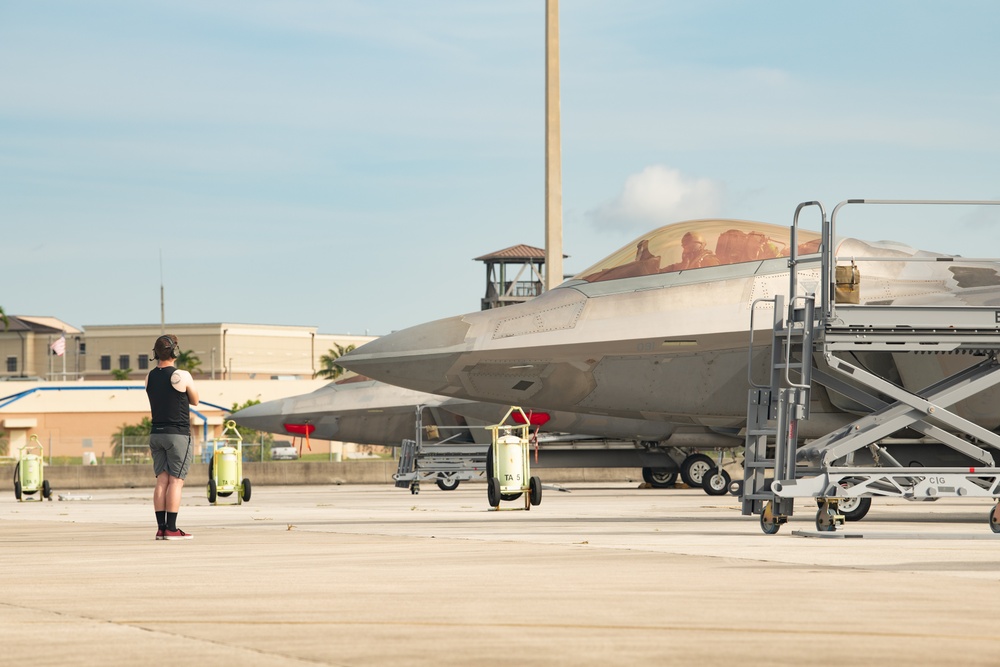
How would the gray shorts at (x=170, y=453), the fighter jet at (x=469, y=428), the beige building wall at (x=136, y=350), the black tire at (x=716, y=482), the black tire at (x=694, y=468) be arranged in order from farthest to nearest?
1. the beige building wall at (x=136, y=350)
2. the black tire at (x=694, y=468)
3. the fighter jet at (x=469, y=428)
4. the black tire at (x=716, y=482)
5. the gray shorts at (x=170, y=453)

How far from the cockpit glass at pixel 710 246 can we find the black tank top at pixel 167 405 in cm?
595

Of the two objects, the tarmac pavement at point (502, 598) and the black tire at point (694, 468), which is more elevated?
the tarmac pavement at point (502, 598)

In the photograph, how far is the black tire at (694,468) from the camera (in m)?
27.7

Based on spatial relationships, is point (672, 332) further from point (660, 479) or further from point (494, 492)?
point (660, 479)

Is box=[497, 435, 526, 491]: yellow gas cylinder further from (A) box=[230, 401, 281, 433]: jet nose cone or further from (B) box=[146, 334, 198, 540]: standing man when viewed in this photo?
(A) box=[230, 401, 281, 433]: jet nose cone

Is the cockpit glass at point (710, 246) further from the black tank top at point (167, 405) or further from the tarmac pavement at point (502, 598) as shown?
the black tank top at point (167, 405)

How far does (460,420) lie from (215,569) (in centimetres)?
2224

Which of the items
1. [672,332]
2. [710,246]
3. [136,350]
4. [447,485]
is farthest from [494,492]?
[136,350]

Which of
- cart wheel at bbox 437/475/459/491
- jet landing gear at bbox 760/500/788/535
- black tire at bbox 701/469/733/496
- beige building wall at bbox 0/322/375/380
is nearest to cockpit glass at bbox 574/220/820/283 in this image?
jet landing gear at bbox 760/500/788/535

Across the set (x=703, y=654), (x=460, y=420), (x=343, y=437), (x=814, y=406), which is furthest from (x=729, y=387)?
(x=343, y=437)

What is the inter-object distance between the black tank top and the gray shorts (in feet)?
0.22

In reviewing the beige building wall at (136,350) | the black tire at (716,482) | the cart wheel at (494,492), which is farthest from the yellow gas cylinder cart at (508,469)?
the beige building wall at (136,350)

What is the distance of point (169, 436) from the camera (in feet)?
36.6

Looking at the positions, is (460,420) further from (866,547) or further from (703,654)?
(703,654)
